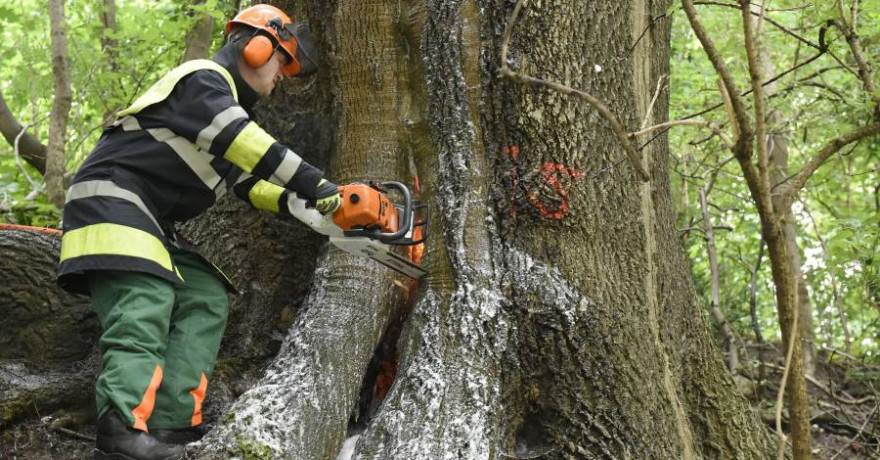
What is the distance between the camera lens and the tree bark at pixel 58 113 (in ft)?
16.8

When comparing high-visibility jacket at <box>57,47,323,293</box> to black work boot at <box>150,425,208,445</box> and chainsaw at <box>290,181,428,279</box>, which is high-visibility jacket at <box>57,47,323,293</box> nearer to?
chainsaw at <box>290,181,428,279</box>

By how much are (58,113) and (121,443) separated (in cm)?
348

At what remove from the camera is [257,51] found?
2.91m

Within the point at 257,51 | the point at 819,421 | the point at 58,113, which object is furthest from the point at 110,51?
the point at 819,421

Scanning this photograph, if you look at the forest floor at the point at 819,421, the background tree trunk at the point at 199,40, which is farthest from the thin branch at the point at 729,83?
the background tree trunk at the point at 199,40

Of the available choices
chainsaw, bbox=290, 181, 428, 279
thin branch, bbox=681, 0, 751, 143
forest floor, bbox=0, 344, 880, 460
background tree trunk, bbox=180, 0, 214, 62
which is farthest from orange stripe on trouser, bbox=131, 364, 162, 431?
background tree trunk, bbox=180, 0, 214, 62

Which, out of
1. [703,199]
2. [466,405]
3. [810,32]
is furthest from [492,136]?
[810,32]

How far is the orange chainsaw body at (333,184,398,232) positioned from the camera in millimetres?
2787

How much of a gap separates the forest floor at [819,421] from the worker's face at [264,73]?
1.56m

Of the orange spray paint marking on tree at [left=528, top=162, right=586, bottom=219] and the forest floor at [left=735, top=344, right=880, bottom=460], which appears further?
the forest floor at [left=735, top=344, right=880, bottom=460]

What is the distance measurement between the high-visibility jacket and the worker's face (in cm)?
10

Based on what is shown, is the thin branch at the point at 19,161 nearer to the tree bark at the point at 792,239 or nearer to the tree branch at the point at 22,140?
the tree branch at the point at 22,140

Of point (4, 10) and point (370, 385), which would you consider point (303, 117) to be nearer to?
point (370, 385)

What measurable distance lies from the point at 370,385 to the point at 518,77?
1707 mm
